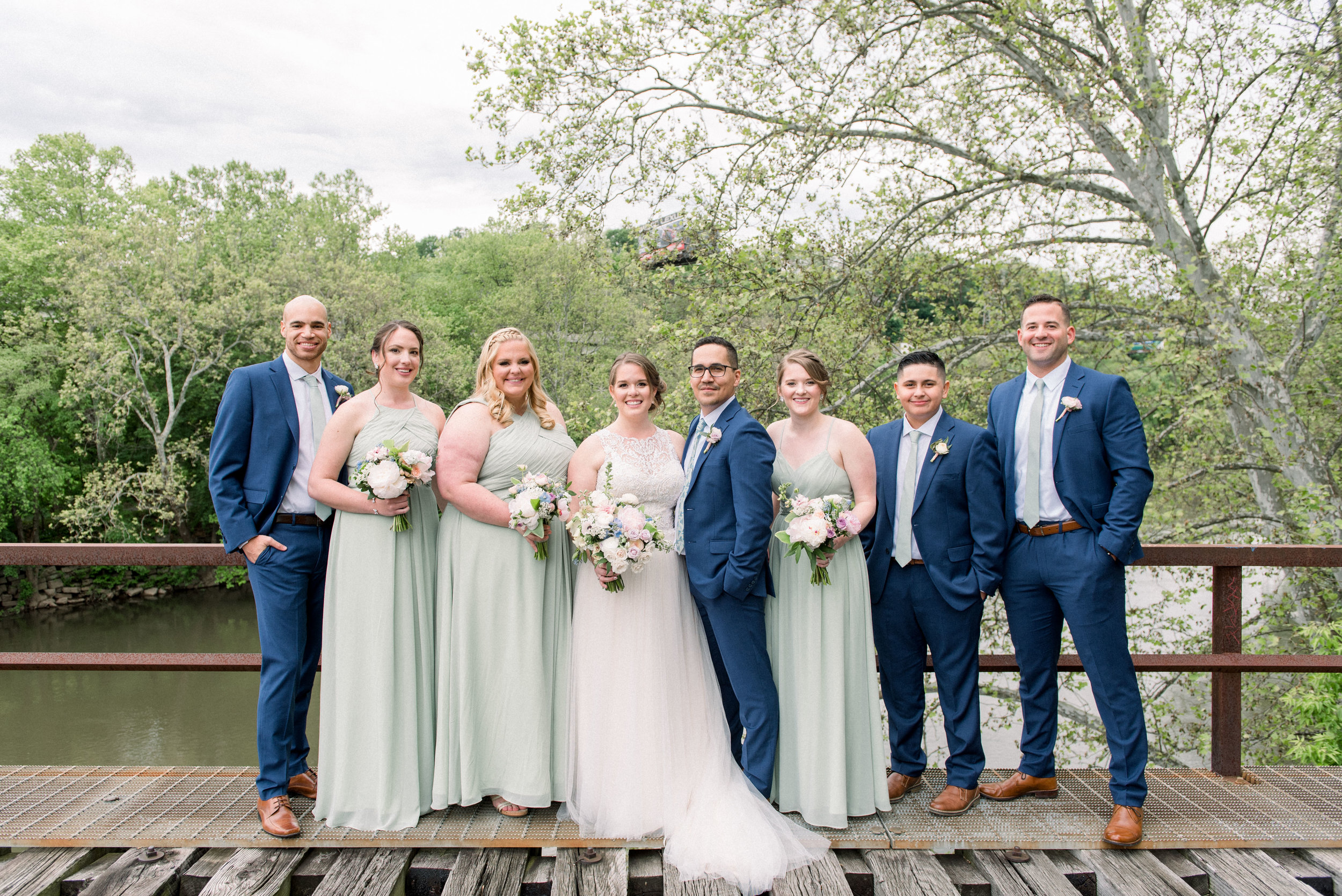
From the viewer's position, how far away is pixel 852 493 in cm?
392

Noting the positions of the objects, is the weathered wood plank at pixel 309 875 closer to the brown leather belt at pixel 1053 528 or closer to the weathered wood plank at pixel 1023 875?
the weathered wood plank at pixel 1023 875

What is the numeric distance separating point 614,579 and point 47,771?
324cm

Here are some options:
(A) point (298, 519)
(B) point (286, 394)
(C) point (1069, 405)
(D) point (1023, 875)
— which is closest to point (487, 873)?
(A) point (298, 519)

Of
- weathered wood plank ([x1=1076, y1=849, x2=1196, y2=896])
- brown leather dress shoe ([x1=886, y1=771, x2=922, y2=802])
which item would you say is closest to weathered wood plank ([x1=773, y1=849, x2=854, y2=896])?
brown leather dress shoe ([x1=886, y1=771, x2=922, y2=802])

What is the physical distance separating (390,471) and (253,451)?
0.77 metres

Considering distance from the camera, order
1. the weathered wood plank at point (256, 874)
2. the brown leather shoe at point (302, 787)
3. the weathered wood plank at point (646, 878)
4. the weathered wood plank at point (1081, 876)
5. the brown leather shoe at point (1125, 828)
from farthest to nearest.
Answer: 1. the brown leather shoe at point (302, 787)
2. the brown leather shoe at point (1125, 828)
3. the weathered wood plank at point (1081, 876)
4. the weathered wood plank at point (646, 878)
5. the weathered wood plank at point (256, 874)

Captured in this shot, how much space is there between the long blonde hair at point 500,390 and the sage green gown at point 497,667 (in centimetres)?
13

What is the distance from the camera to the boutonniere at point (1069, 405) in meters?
3.75

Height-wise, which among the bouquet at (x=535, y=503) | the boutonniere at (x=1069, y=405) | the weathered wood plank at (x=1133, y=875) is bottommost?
the weathered wood plank at (x=1133, y=875)

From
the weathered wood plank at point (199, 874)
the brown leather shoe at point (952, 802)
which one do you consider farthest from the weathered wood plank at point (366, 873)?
the brown leather shoe at point (952, 802)

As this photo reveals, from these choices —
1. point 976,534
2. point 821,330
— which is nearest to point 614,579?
point 976,534

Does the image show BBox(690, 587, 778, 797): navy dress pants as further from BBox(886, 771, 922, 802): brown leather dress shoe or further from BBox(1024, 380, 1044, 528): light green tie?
BBox(1024, 380, 1044, 528): light green tie

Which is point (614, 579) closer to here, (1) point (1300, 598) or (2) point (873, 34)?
(2) point (873, 34)

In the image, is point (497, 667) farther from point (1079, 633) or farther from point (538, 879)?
point (1079, 633)
